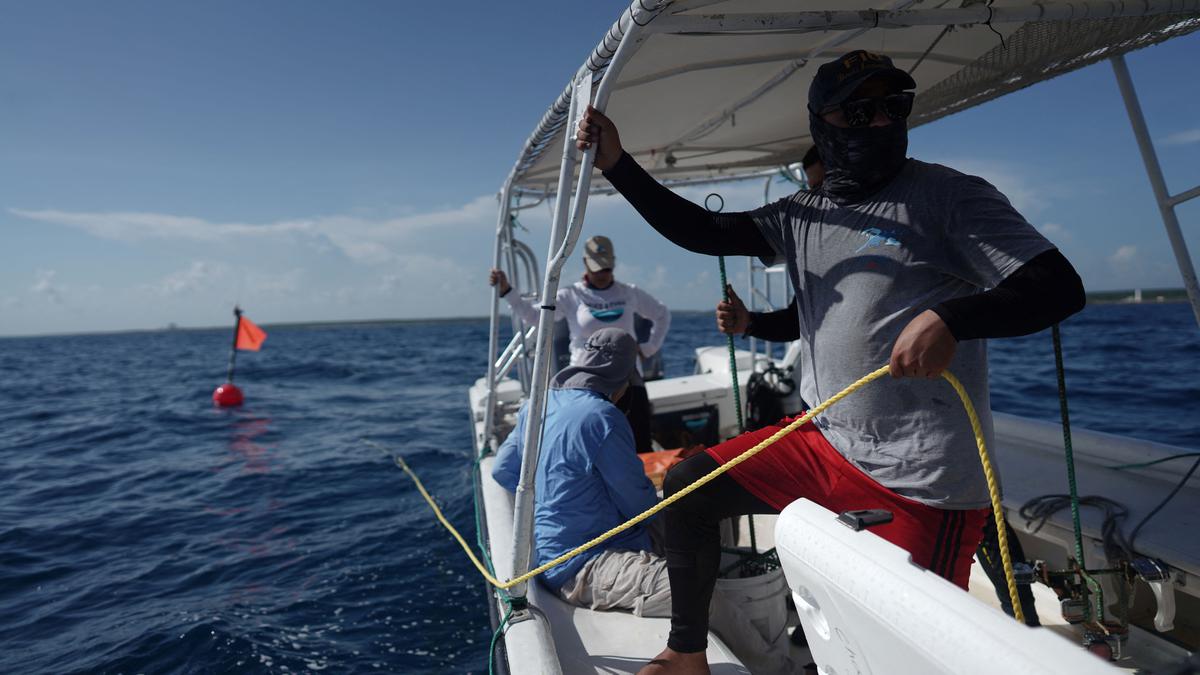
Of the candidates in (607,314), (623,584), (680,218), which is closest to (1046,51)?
(680,218)

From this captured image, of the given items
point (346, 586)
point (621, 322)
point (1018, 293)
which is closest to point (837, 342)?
point (1018, 293)

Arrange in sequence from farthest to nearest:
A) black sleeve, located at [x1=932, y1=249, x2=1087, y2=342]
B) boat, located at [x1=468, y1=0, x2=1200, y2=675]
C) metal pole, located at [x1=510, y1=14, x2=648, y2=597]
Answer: metal pole, located at [x1=510, y1=14, x2=648, y2=597], black sleeve, located at [x1=932, y1=249, x2=1087, y2=342], boat, located at [x1=468, y1=0, x2=1200, y2=675]

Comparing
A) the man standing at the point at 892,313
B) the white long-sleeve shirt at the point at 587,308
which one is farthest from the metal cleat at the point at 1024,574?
the white long-sleeve shirt at the point at 587,308

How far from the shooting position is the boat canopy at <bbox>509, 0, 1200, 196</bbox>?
199 centimetres

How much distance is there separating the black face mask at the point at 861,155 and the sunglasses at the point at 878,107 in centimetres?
2

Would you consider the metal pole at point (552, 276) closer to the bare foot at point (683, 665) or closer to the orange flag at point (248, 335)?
the bare foot at point (683, 665)

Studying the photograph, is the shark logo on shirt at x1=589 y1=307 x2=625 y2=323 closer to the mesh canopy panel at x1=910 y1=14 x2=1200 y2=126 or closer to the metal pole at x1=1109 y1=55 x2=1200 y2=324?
the mesh canopy panel at x1=910 y1=14 x2=1200 y2=126

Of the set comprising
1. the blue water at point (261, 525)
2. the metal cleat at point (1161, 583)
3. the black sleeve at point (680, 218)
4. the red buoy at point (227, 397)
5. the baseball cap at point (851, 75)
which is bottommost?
the blue water at point (261, 525)

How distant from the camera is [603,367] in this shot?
125 inches

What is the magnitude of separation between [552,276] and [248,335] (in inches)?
621

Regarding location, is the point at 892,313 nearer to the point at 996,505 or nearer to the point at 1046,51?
the point at 996,505

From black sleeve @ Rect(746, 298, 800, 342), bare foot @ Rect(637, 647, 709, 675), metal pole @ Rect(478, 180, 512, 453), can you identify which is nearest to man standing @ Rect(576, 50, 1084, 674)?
bare foot @ Rect(637, 647, 709, 675)

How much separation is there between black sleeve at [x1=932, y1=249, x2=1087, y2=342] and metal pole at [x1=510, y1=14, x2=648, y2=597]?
1.14 meters

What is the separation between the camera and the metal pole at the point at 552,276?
7.11 ft
